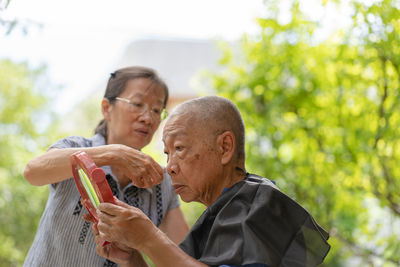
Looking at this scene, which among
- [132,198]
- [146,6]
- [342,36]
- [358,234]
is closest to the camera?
[132,198]

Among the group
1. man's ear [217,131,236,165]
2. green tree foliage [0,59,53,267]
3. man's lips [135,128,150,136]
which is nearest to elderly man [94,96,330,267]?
man's ear [217,131,236,165]

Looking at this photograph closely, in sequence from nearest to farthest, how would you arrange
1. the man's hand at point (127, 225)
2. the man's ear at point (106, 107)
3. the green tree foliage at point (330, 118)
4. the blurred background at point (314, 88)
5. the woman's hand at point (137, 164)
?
1. the man's hand at point (127, 225)
2. the woman's hand at point (137, 164)
3. the man's ear at point (106, 107)
4. the blurred background at point (314, 88)
5. the green tree foliage at point (330, 118)

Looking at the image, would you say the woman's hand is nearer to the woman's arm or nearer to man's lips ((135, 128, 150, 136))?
the woman's arm

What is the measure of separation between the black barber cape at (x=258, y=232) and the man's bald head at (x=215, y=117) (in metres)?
0.17

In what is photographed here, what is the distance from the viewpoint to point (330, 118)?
373cm

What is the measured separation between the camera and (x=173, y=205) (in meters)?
2.13

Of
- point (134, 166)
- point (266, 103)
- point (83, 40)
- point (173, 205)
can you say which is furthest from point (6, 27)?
point (83, 40)

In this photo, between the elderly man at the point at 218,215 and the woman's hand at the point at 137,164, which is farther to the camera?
the woman's hand at the point at 137,164

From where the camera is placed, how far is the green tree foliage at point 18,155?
582 cm

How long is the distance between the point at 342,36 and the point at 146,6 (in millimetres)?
1726

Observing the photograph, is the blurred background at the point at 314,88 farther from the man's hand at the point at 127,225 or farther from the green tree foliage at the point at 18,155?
the man's hand at the point at 127,225

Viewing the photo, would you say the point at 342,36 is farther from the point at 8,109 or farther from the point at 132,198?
the point at 8,109

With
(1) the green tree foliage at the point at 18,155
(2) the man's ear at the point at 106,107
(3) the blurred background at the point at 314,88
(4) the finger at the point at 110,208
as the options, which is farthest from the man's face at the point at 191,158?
(1) the green tree foliage at the point at 18,155

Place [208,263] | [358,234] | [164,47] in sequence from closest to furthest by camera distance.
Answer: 1. [208,263]
2. [358,234]
3. [164,47]
